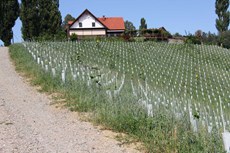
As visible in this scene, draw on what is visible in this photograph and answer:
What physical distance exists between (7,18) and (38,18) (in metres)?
3.98

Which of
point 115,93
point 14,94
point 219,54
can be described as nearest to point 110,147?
point 115,93

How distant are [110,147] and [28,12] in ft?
138

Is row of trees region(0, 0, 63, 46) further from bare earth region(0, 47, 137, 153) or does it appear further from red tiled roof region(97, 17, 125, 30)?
bare earth region(0, 47, 137, 153)

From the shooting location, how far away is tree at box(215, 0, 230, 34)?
62.5 metres

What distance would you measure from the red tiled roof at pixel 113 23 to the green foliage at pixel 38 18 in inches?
1159

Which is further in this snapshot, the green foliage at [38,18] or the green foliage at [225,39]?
the green foliage at [225,39]

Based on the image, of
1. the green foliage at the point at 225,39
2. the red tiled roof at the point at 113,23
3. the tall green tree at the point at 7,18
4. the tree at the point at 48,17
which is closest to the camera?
the tree at the point at 48,17

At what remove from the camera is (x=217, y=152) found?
5.27 meters

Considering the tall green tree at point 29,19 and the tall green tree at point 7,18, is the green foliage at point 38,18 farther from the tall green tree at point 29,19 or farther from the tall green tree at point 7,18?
the tall green tree at point 7,18

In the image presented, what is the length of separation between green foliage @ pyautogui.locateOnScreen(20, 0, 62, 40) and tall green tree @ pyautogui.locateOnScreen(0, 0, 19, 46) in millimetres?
2226

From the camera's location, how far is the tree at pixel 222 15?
2461 inches

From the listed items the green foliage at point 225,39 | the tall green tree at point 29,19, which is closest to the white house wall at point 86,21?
the green foliage at point 225,39

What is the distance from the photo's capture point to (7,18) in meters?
48.0

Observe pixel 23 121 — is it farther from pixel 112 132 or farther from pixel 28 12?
pixel 28 12
